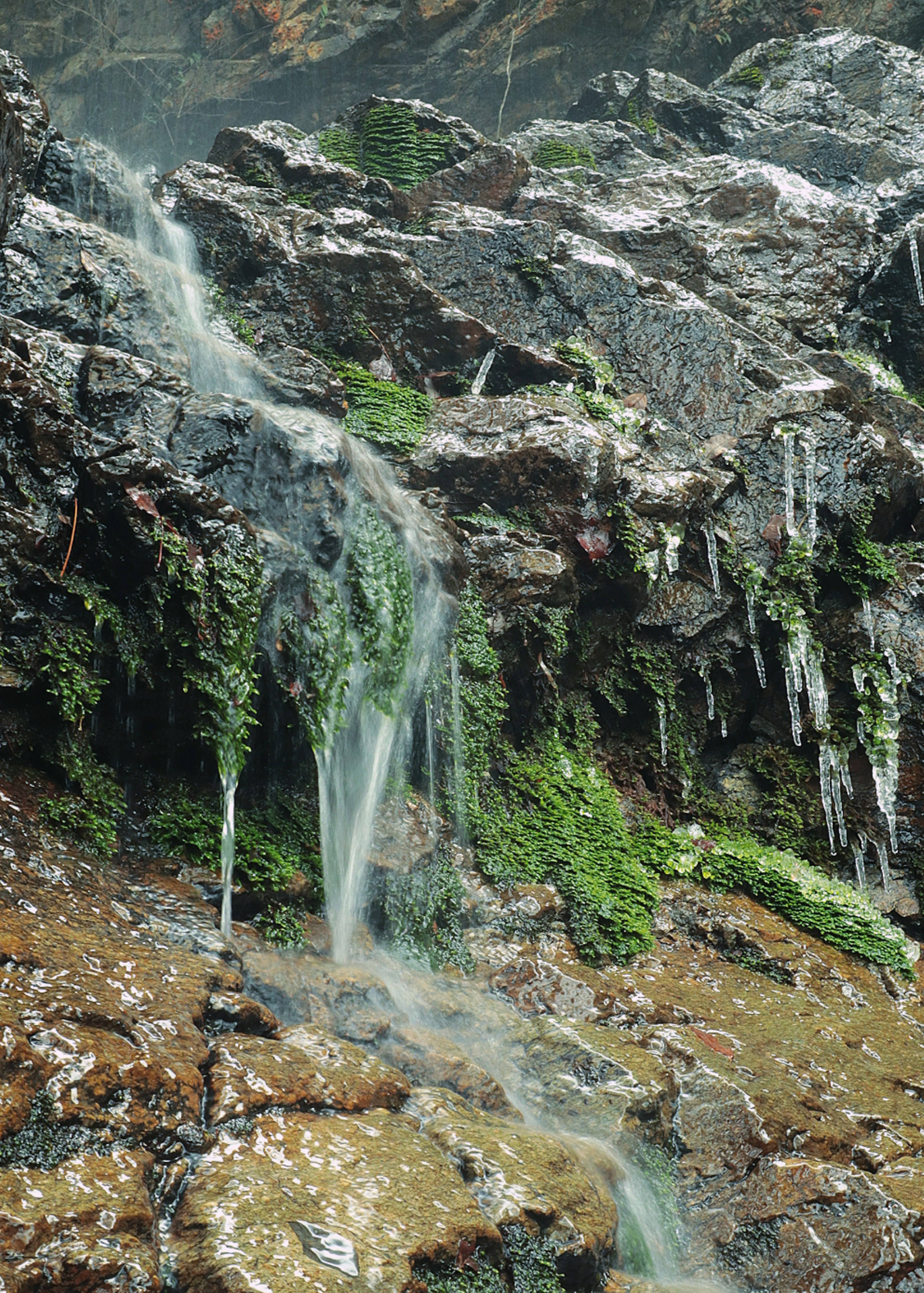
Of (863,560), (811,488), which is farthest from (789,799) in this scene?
(811,488)

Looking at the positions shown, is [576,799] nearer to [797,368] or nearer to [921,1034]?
[921,1034]

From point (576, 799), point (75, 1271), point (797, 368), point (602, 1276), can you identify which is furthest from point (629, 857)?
point (797, 368)

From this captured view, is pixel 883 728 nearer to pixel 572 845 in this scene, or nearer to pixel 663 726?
pixel 663 726

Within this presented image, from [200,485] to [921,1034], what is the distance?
23.6 feet

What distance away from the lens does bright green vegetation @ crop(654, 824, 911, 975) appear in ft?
27.3

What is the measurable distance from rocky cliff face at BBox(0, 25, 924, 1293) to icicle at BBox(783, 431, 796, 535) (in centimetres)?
5

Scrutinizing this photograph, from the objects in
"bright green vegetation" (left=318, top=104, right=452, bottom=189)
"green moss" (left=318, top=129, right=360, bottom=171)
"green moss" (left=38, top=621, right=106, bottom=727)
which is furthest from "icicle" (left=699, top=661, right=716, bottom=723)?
"green moss" (left=318, top=129, right=360, bottom=171)

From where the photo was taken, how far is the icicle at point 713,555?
10.4 meters

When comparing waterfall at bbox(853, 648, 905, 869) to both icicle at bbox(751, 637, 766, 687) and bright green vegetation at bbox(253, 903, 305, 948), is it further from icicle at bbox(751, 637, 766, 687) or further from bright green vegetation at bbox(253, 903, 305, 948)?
bright green vegetation at bbox(253, 903, 305, 948)

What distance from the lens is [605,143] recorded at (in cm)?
1819

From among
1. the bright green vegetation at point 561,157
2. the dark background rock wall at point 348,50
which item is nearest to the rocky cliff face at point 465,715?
the bright green vegetation at point 561,157

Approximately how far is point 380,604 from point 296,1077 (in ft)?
13.9

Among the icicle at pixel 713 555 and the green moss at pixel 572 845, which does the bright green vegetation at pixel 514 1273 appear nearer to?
the green moss at pixel 572 845

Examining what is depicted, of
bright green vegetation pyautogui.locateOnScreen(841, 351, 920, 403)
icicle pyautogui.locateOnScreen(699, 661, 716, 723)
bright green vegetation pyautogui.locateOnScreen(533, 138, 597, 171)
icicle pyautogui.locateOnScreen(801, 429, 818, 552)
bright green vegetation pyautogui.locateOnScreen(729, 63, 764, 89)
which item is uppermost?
bright green vegetation pyautogui.locateOnScreen(729, 63, 764, 89)
